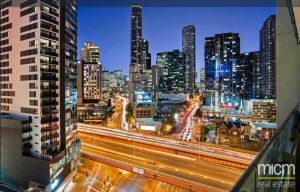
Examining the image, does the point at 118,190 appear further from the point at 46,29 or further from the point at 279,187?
the point at 279,187

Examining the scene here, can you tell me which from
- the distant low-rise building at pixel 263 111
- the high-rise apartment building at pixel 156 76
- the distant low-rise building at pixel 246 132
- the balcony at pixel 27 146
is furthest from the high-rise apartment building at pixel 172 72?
the balcony at pixel 27 146

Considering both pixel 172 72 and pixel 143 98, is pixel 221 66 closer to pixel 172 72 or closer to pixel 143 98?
pixel 172 72

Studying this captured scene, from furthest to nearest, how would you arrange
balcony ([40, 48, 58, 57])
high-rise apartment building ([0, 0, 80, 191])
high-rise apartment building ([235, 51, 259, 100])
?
high-rise apartment building ([235, 51, 259, 100]) → balcony ([40, 48, 58, 57]) → high-rise apartment building ([0, 0, 80, 191])

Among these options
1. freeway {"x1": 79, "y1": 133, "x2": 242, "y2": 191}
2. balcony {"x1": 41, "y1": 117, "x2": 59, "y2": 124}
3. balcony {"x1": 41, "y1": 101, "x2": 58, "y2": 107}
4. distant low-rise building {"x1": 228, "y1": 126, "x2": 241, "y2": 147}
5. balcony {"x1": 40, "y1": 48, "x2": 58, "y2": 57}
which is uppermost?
balcony {"x1": 40, "y1": 48, "x2": 58, "y2": 57}

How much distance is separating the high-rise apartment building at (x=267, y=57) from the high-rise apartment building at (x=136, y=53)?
20118mm

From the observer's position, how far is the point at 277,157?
113 centimetres

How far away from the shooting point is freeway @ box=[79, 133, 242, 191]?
1096 centimetres

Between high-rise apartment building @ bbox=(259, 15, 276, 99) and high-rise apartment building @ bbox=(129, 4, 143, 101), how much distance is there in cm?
2012

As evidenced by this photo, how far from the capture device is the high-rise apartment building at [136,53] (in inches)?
2016

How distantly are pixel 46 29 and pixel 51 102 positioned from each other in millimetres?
2811

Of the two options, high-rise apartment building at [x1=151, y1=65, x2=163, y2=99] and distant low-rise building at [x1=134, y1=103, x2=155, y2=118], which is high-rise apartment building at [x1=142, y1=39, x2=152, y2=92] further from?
distant low-rise building at [x1=134, y1=103, x2=155, y2=118]

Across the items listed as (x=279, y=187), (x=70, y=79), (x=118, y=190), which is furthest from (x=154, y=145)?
(x=279, y=187)

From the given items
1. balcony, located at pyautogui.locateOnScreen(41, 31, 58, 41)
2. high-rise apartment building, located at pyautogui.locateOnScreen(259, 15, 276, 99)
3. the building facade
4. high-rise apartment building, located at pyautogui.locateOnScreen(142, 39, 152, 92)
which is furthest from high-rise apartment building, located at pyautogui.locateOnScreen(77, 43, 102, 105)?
balcony, located at pyautogui.locateOnScreen(41, 31, 58, 41)

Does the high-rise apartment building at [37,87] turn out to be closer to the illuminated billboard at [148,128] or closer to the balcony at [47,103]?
the balcony at [47,103]
